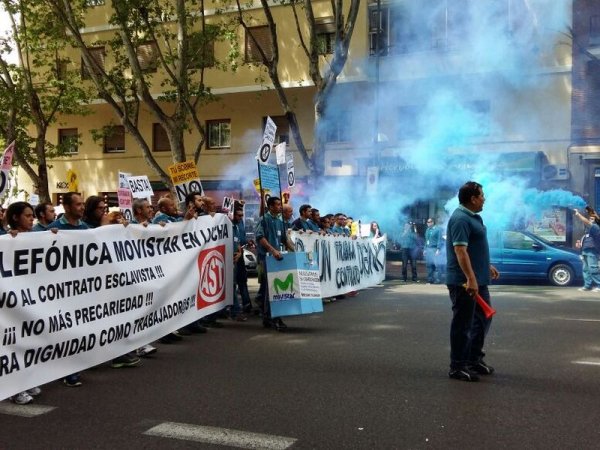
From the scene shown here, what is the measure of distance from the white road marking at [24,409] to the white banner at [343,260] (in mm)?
5467

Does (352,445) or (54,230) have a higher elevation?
(54,230)

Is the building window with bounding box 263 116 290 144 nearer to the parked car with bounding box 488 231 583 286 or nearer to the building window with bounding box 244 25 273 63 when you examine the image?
the building window with bounding box 244 25 273 63

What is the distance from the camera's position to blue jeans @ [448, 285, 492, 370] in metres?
5.52

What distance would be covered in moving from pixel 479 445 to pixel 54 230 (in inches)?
149

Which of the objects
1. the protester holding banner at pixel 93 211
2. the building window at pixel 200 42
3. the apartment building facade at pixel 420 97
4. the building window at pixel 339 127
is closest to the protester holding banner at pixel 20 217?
the protester holding banner at pixel 93 211

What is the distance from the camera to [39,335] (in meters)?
4.91

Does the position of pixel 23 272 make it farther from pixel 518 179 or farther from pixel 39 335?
pixel 518 179

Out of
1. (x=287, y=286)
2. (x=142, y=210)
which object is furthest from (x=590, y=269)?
(x=142, y=210)

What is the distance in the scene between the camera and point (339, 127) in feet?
72.8

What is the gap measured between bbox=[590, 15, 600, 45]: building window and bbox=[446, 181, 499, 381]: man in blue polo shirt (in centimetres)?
1656

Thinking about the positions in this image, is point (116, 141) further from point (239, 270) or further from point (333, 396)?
point (333, 396)

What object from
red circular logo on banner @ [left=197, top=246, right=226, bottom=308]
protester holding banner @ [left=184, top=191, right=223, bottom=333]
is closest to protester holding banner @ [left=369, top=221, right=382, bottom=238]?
protester holding banner @ [left=184, top=191, right=223, bottom=333]

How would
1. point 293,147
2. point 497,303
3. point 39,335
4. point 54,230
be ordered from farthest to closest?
point 293,147, point 497,303, point 54,230, point 39,335

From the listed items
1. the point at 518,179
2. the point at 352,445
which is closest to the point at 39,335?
the point at 352,445
